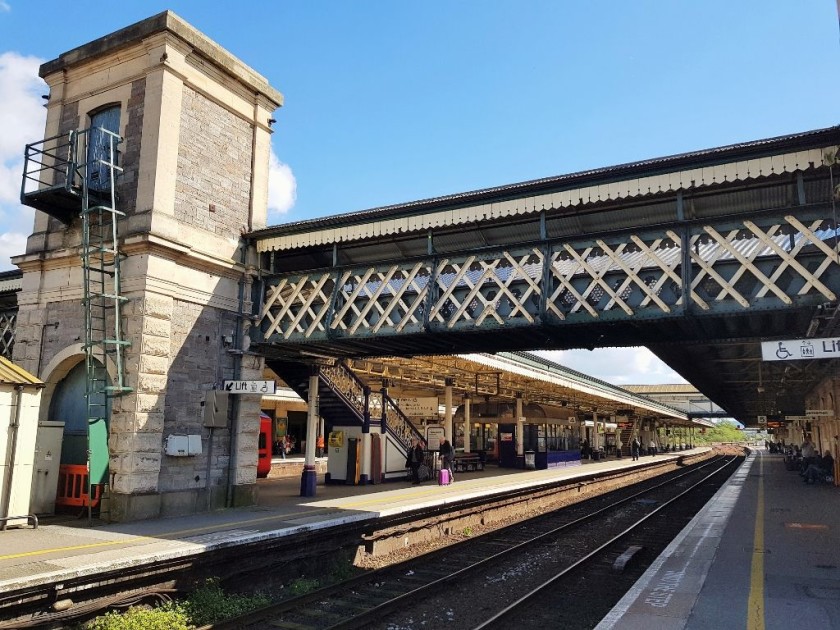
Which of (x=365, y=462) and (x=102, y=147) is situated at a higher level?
(x=102, y=147)

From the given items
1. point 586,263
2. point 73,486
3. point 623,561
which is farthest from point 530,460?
point 73,486

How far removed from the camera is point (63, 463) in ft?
42.5

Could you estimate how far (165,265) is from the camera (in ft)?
40.9

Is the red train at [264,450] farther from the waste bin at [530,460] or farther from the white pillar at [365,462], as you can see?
the waste bin at [530,460]

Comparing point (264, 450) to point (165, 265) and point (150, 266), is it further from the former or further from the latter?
point (150, 266)

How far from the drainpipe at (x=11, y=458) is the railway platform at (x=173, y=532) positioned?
0.36 m

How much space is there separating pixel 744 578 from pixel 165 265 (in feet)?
37.4

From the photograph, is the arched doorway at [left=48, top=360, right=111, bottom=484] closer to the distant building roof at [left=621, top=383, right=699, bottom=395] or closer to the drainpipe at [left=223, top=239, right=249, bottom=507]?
the drainpipe at [left=223, top=239, right=249, bottom=507]

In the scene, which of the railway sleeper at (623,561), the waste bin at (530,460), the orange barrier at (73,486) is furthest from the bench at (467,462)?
the orange barrier at (73,486)

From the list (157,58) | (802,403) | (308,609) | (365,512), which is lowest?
(308,609)

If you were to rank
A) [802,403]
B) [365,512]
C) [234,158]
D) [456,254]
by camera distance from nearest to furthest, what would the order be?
[456,254]
[365,512]
[234,158]
[802,403]

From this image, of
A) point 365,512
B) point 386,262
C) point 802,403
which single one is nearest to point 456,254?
point 386,262

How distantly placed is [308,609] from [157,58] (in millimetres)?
11152

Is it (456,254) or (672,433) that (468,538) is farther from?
Answer: (672,433)
